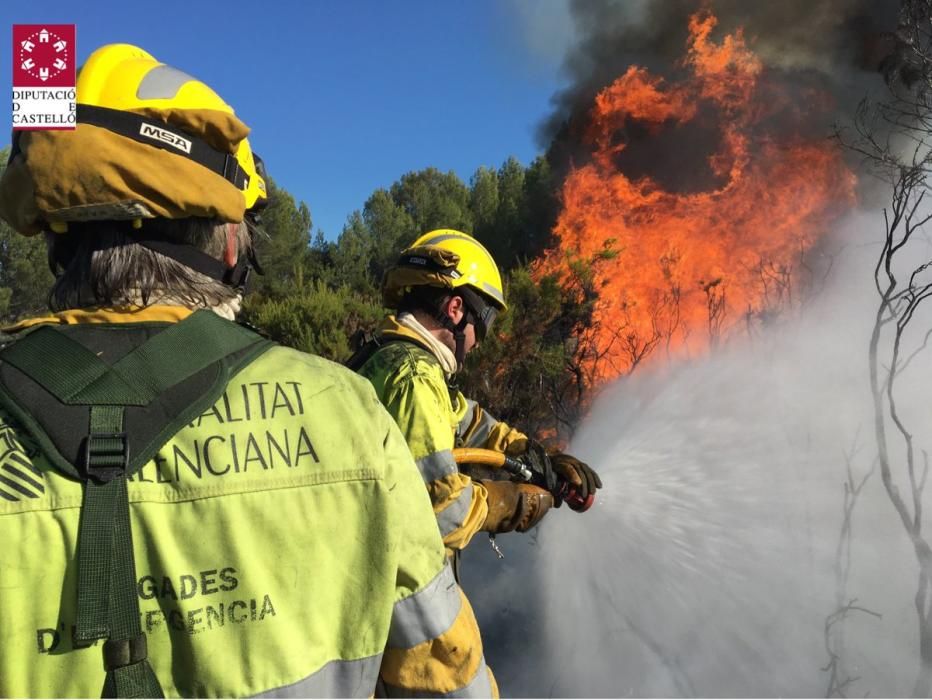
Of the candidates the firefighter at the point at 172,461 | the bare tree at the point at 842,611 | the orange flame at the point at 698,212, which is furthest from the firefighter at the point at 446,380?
the orange flame at the point at 698,212

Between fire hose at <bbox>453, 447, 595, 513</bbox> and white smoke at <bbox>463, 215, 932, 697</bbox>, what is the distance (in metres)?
1.40

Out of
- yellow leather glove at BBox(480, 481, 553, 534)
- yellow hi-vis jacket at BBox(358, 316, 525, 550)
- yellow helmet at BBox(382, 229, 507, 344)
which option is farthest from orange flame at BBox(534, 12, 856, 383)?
yellow hi-vis jacket at BBox(358, 316, 525, 550)

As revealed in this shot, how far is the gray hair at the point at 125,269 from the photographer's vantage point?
1158 millimetres

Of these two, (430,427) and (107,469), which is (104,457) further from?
(430,427)

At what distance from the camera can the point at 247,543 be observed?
105cm

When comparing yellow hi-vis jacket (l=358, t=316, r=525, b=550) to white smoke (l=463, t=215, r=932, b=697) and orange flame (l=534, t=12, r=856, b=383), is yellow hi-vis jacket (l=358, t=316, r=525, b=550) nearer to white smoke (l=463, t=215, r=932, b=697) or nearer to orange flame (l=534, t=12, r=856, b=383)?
white smoke (l=463, t=215, r=932, b=697)

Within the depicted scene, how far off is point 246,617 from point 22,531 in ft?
1.13

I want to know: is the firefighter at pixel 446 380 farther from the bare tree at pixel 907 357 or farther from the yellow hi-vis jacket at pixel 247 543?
the bare tree at pixel 907 357

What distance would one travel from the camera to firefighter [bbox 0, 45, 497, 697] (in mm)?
952

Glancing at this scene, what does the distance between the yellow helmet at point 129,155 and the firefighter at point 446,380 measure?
4.65 feet

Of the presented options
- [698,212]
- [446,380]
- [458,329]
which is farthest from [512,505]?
[698,212]

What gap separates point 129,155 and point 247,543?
68 cm

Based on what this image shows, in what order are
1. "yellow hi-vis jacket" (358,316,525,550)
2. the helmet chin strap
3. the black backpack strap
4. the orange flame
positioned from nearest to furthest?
1. the black backpack strap
2. "yellow hi-vis jacket" (358,316,525,550)
3. the helmet chin strap
4. the orange flame

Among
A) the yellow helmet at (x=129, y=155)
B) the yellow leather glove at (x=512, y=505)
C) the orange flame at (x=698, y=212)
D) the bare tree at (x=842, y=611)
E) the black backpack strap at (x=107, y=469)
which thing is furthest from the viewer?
the orange flame at (x=698, y=212)
